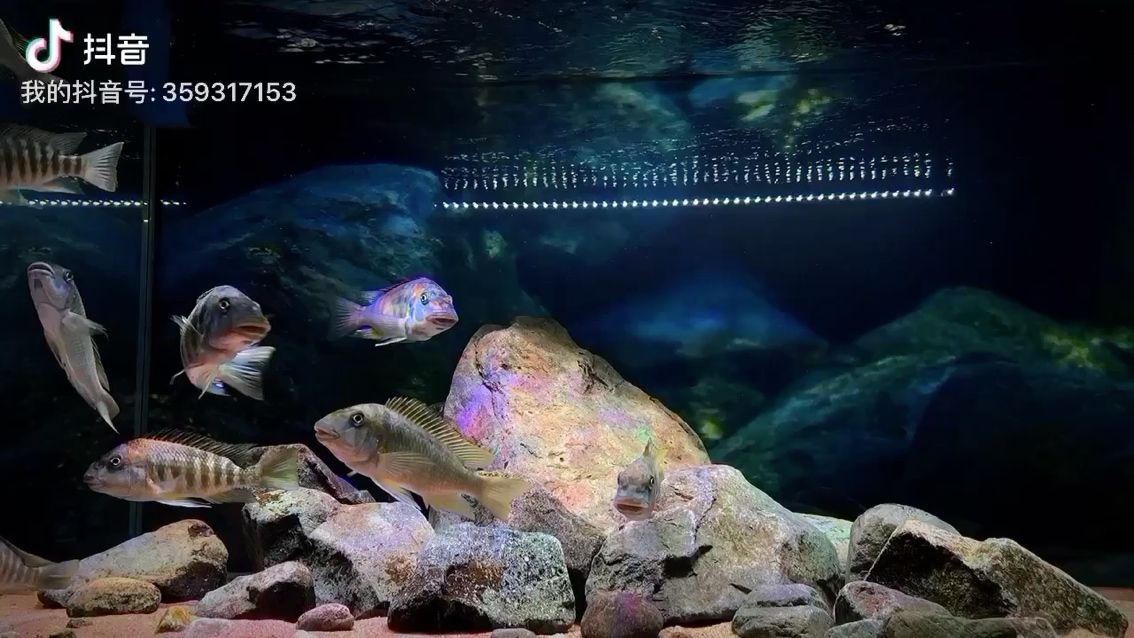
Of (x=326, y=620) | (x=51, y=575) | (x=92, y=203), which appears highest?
(x=92, y=203)

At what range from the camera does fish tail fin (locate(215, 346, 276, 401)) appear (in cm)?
380

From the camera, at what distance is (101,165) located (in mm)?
3924

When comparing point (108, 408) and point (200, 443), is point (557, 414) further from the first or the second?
point (108, 408)

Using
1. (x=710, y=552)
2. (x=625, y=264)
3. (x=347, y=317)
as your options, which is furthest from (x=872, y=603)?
(x=625, y=264)

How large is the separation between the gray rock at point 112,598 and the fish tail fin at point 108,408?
967 mm

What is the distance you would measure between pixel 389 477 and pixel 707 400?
358cm

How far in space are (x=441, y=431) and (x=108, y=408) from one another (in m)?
2.96

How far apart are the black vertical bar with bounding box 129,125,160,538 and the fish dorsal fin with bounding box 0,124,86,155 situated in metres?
1.97

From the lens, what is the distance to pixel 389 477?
3109mm

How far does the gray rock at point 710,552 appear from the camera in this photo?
13.0ft

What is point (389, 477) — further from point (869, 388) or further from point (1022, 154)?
point (1022, 154)

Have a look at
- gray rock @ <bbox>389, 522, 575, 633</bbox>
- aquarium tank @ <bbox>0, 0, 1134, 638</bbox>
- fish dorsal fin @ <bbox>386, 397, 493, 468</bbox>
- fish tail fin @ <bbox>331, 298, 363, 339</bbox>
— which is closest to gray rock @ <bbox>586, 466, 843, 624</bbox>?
aquarium tank @ <bbox>0, 0, 1134, 638</bbox>

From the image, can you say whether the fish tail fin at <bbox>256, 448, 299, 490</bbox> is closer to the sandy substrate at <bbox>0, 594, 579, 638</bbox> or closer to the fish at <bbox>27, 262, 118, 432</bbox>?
the sandy substrate at <bbox>0, 594, 579, 638</bbox>

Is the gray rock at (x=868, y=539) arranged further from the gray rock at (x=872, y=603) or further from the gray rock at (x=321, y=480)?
the gray rock at (x=321, y=480)
